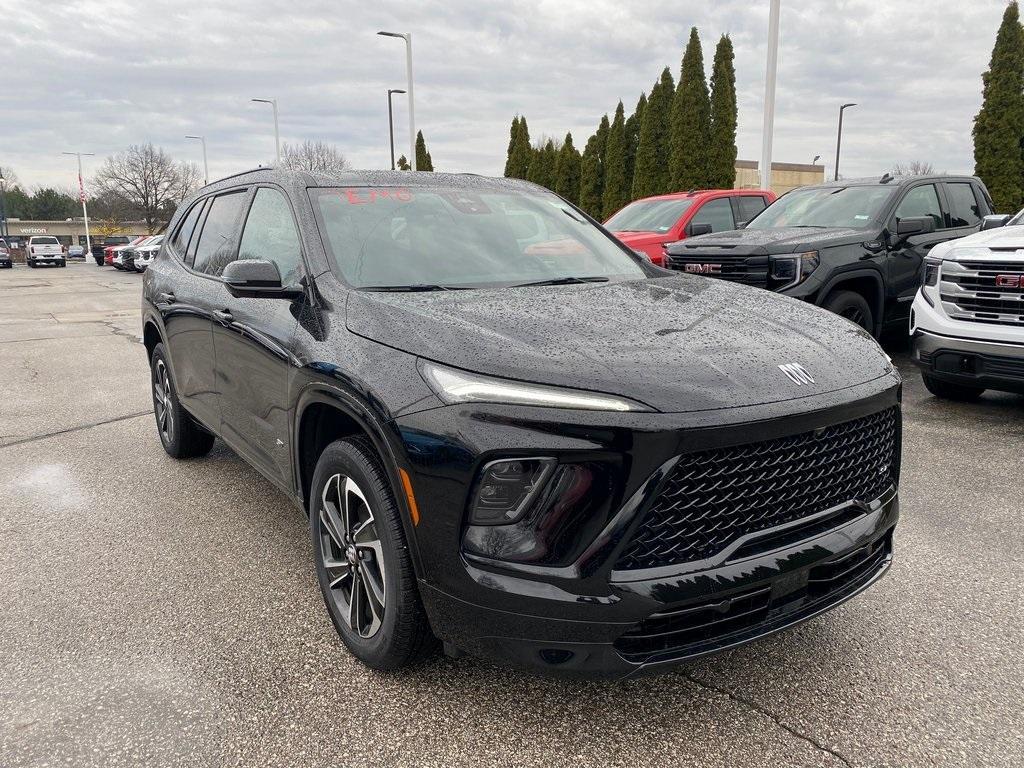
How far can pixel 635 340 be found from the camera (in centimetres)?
239

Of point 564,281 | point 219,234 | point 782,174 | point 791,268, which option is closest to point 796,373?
point 564,281

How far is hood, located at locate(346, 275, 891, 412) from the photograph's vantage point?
2152mm

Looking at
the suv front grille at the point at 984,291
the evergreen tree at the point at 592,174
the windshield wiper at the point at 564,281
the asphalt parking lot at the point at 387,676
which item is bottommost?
the asphalt parking lot at the point at 387,676

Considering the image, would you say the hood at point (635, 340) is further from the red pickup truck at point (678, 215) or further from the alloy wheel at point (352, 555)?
the red pickup truck at point (678, 215)

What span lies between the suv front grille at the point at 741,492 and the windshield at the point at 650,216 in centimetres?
809

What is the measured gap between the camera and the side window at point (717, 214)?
34.1 feet

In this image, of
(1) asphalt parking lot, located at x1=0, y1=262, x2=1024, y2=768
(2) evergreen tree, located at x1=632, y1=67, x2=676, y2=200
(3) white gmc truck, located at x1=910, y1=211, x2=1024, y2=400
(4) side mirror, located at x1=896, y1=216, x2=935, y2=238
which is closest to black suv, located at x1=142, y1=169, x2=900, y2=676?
(1) asphalt parking lot, located at x1=0, y1=262, x2=1024, y2=768

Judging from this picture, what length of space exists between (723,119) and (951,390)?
20.3 meters

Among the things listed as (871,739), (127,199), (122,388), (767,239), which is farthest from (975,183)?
(127,199)

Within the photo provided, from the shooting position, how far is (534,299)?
284cm

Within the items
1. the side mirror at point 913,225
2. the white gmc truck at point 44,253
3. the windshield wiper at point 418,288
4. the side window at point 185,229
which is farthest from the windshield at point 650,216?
the white gmc truck at point 44,253

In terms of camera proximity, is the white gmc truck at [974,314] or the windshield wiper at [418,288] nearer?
the windshield wiper at [418,288]

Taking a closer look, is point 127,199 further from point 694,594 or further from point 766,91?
point 694,594

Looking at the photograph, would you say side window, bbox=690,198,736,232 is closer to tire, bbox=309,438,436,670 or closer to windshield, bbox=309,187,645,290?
windshield, bbox=309,187,645,290
